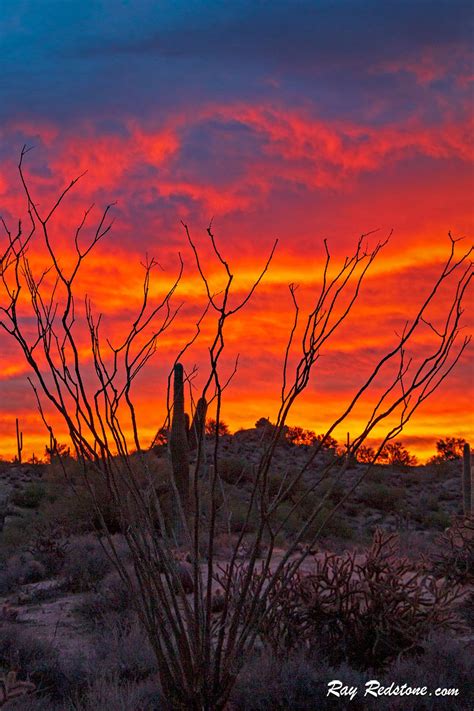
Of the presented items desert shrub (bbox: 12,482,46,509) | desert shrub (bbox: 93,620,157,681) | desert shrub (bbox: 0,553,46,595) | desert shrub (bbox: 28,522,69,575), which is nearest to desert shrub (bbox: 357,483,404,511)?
desert shrub (bbox: 12,482,46,509)

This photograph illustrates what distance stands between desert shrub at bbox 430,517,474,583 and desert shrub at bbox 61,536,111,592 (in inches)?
200

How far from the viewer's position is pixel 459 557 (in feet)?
35.0

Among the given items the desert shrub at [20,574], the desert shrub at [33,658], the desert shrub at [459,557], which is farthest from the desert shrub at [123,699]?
the desert shrub at [20,574]

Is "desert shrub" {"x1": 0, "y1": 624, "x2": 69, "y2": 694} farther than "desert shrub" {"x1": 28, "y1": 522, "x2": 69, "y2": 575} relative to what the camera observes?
No

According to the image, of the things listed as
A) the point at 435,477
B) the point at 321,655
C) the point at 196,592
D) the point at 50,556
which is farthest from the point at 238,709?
the point at 435,477

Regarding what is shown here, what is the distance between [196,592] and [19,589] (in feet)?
31.3

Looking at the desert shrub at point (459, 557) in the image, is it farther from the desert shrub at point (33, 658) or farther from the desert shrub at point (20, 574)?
the desert shrub at point (20, 574)

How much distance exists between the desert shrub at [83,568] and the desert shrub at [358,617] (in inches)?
214

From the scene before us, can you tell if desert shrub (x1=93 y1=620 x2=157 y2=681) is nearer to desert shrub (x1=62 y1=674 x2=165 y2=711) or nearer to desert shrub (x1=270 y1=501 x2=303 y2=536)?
desert shrub (x1=62 y1=674 x2=165 y2=711)

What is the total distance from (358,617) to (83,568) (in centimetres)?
694

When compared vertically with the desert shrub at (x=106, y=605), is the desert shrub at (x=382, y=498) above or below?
above

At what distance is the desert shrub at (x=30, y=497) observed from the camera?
86.6 ft

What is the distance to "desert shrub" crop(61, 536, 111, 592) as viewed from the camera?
506 inches

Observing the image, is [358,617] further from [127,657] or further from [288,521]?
[288,521]
